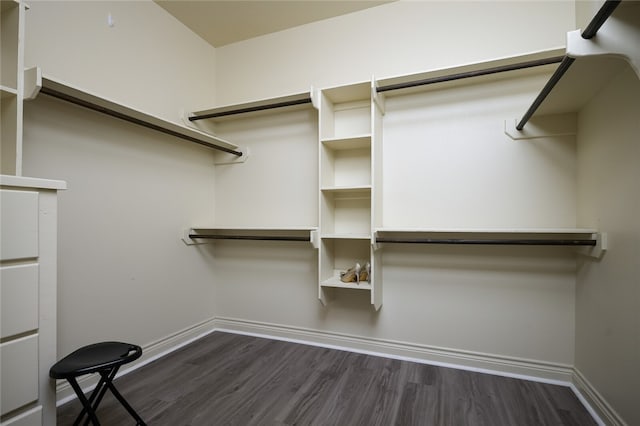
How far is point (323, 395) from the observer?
1748 mm

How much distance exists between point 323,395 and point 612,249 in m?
1.67

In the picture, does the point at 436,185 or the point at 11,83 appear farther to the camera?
the point at 436,185

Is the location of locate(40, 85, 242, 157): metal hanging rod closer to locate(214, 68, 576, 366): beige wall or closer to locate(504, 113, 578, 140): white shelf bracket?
locate(214, 68, 576, 366): beige wall

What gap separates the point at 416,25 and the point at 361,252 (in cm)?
171

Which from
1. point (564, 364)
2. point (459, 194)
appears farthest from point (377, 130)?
point (564, 364)

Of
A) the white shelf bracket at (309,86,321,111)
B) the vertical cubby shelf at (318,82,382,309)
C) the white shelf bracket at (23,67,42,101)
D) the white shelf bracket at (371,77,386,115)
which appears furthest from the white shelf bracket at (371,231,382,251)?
the white shelf bracket at (23,67,42,101)

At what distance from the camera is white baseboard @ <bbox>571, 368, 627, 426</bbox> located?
143 cm

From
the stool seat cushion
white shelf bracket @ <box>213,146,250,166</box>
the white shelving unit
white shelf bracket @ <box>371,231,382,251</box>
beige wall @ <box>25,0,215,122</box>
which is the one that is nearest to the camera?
the stool seat cushion

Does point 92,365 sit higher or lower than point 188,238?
lower

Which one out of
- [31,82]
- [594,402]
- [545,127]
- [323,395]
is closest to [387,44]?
Answer: [545,127]

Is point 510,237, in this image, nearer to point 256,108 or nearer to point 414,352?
point 414,352

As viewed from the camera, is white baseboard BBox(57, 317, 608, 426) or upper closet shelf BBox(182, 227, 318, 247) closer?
white baseboard BBox(57, 317, 608, 426)

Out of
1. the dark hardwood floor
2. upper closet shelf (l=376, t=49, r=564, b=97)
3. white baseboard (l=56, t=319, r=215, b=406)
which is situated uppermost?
upper closet shelf (l=376, t=49, r=564, b=97)

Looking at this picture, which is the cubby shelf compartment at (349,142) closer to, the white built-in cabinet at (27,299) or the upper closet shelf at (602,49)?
the upper closet shelf at (602,49)
